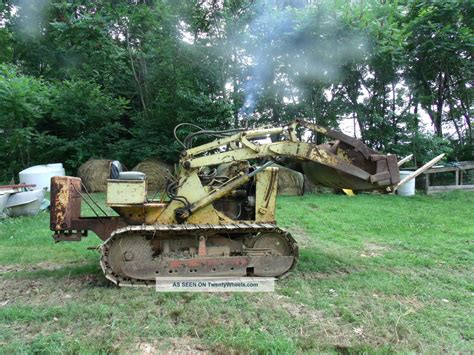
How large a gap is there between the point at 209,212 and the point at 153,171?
8.16m

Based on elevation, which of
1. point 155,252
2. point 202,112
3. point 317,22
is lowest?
point 155,252

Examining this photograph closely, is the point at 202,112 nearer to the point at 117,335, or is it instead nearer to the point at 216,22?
the point at 216,22

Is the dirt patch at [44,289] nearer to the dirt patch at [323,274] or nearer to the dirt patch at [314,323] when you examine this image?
the dirt patch at [314,323]

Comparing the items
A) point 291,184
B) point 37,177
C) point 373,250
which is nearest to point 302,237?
point 373,250

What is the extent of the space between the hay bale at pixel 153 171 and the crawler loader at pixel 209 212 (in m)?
7.32

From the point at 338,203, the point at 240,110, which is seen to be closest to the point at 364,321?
the point at 338,203

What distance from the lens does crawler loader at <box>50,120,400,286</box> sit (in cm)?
462

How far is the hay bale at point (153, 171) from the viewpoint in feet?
Result: 41.1

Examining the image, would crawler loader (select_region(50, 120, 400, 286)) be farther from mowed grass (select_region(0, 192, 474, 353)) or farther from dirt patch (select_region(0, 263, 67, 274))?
dirt patch (select_region(0, 263, 67, 274))

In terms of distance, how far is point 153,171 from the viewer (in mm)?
12781

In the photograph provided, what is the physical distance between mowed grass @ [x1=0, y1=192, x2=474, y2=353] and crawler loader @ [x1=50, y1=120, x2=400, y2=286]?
418 millimetres

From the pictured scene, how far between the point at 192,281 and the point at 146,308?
33.3 inches

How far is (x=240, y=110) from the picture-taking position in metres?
14.1

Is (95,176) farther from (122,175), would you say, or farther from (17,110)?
(122,175)
